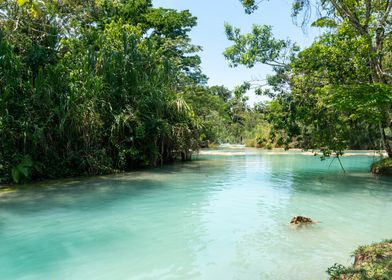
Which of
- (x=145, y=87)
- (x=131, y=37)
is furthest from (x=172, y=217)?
(x=131, y=37)

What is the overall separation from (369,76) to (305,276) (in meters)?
11.5

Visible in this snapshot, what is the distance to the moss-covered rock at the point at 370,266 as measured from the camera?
130 inches

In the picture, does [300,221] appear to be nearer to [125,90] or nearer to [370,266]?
[370,266]

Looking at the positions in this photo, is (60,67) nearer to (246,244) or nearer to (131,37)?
(131,37)

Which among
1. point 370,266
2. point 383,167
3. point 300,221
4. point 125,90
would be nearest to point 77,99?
point 125,90

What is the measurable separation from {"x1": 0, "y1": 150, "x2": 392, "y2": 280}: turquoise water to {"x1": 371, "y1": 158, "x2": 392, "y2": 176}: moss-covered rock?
3.70 meters

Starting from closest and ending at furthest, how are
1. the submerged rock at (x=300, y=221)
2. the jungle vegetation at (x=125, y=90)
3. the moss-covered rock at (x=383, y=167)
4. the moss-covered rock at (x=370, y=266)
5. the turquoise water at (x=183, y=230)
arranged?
the moss-covered rock at (x=370, y=266) < the turquoise water at (x=183, y=230) < the submerged rock at (x=300, y=221) < the jungle vegetation at (x=125, y=90) < the moss-covered rock at (x=383, y=167)

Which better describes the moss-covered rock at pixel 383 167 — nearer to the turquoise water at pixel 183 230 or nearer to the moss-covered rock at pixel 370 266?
the turquoise water at pixel 183 230

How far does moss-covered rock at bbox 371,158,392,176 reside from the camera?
14.5 metres

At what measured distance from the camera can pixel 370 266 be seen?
3.58 m

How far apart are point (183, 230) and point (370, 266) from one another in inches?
135

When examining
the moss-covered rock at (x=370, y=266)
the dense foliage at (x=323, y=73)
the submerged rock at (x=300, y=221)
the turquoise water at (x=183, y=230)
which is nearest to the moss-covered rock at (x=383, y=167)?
the dense foliage at (x=323, y=73)

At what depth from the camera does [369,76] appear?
45.0ft

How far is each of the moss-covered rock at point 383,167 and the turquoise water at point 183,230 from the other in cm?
370
